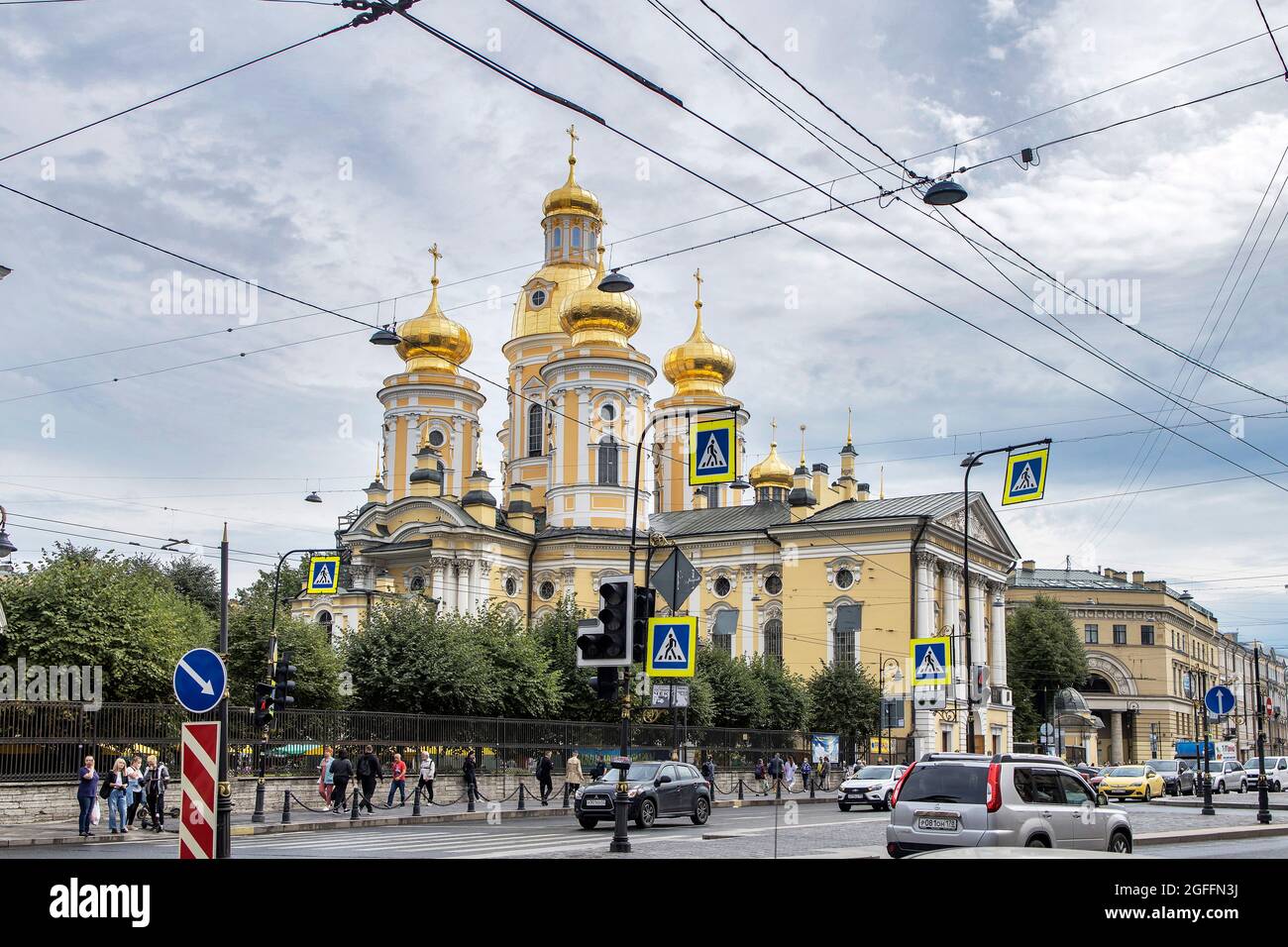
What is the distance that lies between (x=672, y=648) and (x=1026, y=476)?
788 centimetres

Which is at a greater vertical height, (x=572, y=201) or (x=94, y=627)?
(x=572, y=201)

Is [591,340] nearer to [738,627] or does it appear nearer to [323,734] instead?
[738,627]

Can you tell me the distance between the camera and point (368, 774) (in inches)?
1238

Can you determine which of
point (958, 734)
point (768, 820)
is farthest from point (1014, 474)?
point (958, 734)

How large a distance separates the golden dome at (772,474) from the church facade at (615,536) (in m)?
5.07

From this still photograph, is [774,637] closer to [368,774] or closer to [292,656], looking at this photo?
[292,656]

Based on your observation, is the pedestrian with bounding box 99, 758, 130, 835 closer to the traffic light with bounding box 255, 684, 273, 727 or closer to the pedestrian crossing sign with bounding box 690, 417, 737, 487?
the traffic light with bounding box 255, 684, 273, 727

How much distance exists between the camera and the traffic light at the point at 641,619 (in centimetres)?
1659

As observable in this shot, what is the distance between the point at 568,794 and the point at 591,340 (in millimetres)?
35885

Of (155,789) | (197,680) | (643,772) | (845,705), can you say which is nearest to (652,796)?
(643,772)

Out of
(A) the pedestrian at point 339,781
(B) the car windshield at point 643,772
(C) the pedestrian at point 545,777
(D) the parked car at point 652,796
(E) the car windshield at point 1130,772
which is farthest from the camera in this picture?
(E) the car windshield at point 1130,772

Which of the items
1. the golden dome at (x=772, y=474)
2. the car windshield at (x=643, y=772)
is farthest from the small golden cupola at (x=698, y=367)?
the car windshield at (x=643, y=772)

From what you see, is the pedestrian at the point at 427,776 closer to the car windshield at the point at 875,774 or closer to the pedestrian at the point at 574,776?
the pedestrian at the point at 574,776

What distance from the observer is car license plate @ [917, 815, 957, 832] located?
14.4 metres
